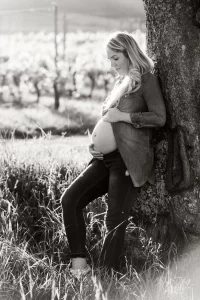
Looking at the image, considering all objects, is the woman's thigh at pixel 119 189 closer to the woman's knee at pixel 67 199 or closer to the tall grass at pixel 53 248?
the woman's knee at pixel 67 199

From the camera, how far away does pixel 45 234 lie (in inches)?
161

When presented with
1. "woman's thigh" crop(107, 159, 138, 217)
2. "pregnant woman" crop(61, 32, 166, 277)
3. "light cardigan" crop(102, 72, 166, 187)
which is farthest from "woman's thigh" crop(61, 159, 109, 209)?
"light cardigan" crop(102, 72, 166, 187)

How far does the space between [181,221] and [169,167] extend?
16.2 inches

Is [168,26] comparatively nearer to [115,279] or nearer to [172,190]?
[172,190]

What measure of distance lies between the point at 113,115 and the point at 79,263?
1023 mm

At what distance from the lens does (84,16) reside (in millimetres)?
15609

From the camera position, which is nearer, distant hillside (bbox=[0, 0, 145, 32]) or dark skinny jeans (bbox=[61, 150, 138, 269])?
dark skinny jeans (bbox=[61, 150, 138, 269])

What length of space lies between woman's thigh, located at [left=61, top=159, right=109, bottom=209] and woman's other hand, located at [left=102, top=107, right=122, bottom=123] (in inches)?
12.3

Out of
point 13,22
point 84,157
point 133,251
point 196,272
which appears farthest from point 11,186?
point 13,22

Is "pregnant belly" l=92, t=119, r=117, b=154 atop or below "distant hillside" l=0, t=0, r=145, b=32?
below

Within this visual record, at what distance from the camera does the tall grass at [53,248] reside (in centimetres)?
337

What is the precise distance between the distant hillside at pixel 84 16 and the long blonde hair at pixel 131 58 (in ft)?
36.3

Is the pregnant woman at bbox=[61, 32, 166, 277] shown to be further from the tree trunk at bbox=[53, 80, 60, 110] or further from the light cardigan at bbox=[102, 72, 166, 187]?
the tree trunk at bbox=[53, 80, 60, 110]

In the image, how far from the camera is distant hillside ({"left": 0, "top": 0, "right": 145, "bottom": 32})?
48.3 feet
